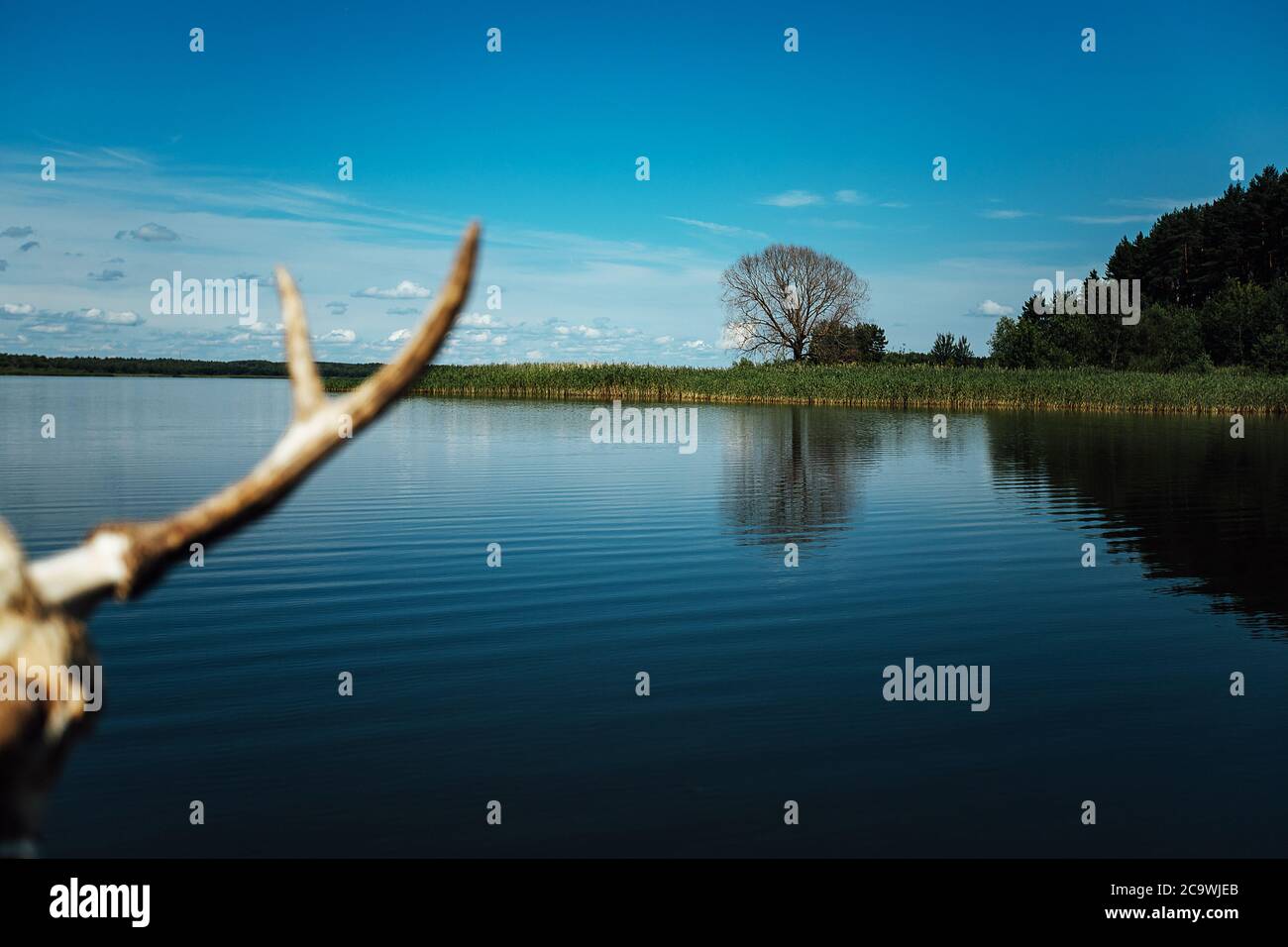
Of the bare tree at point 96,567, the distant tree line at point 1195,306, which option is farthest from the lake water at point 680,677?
the distant tree line at point 1195,306

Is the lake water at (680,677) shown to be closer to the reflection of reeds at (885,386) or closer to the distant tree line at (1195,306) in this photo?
the reflection of reeds at (885,386)

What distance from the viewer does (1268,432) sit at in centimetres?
4047

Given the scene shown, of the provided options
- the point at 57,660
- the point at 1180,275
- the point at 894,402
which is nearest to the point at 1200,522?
the point at 57,660

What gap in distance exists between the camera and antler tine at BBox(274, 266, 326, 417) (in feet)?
6.08

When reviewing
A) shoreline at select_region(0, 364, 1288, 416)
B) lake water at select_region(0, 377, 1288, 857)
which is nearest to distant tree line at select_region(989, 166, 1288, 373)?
shoreline at select_region(0, 364, 1288, 416)

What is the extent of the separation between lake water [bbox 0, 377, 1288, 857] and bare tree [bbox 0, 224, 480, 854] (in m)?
4.51

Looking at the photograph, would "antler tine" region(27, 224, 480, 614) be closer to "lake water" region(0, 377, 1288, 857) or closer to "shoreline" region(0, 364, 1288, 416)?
"lake water" region(0, 377, 1288, 857)

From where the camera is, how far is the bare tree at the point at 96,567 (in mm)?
1607

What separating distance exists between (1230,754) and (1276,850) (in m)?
1.66

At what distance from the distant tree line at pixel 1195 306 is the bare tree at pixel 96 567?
65.8m

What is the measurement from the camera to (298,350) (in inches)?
74.3

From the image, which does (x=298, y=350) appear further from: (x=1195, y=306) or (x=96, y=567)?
(x=1195, y=306)

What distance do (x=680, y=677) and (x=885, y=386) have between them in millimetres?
55710

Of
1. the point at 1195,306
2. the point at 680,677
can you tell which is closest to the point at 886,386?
the point at 1195,306
